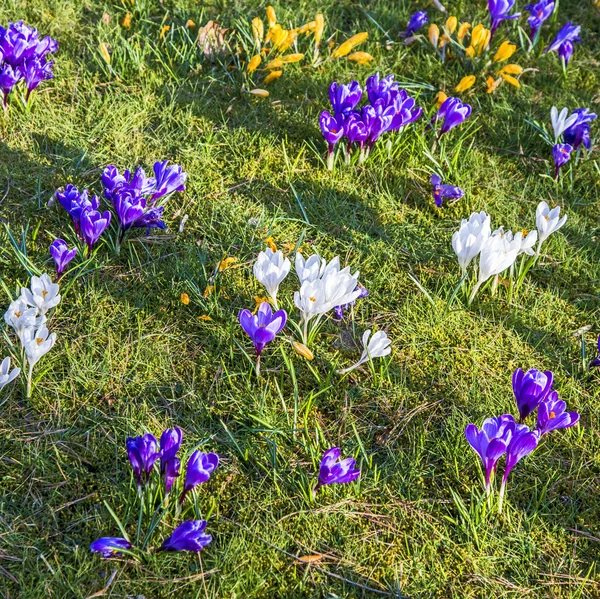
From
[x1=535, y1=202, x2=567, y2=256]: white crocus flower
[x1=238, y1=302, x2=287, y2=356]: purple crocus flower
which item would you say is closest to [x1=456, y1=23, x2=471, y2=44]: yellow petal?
[x1=535, y1=202, x2=567, y2=256]: white crocus flower

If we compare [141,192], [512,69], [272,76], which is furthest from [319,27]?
[141,192]

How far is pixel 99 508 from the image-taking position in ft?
7.45

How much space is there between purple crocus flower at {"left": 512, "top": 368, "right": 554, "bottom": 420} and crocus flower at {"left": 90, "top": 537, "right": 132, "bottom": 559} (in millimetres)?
1351

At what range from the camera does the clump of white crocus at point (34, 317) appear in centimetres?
240

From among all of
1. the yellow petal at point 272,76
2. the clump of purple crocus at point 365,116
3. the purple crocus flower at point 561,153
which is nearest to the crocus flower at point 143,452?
the clump of purple crocus at point 365,116

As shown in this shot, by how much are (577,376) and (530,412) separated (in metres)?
0.39

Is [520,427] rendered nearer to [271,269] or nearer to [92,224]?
[271,269]

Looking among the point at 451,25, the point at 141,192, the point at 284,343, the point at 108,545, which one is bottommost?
the point at 108,545

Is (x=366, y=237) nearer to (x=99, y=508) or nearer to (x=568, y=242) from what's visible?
(x=568, y=242)

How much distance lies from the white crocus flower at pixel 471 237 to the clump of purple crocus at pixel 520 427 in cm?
53

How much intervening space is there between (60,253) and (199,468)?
1040mm

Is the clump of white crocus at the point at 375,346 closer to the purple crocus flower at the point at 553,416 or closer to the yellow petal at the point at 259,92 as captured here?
the purple crocus flower at the point at 553,416

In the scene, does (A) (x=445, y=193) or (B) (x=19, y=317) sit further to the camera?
(A) (x=445, y=193)

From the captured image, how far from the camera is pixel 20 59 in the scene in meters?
3.31
